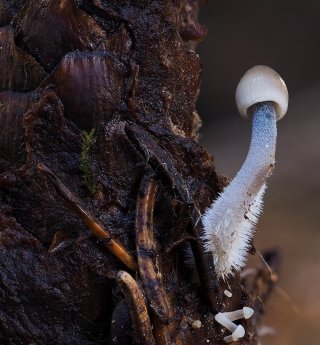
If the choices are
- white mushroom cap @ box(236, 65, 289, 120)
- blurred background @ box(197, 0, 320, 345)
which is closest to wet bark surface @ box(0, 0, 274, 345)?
white mushroom cap @ box(236, 65, 289, 120)

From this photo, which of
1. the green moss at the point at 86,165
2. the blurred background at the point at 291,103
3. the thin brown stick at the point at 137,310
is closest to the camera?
the thin brown stick at the point at 137,310

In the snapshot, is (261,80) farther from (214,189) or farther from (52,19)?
(52,19)

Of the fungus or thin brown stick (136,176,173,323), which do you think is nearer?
thin brown stick (136,176,173,323)

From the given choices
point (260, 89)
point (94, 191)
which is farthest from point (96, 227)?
point (260, 89)

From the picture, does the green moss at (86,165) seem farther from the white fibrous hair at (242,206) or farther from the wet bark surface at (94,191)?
the white fibrous hair at (242,206)

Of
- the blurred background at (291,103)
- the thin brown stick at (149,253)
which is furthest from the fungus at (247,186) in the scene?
the blurred background at (291,103)

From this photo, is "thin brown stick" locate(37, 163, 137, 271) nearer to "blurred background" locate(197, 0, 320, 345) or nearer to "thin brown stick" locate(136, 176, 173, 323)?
"thin brown stick" locate(136, 176, 173, 323)
